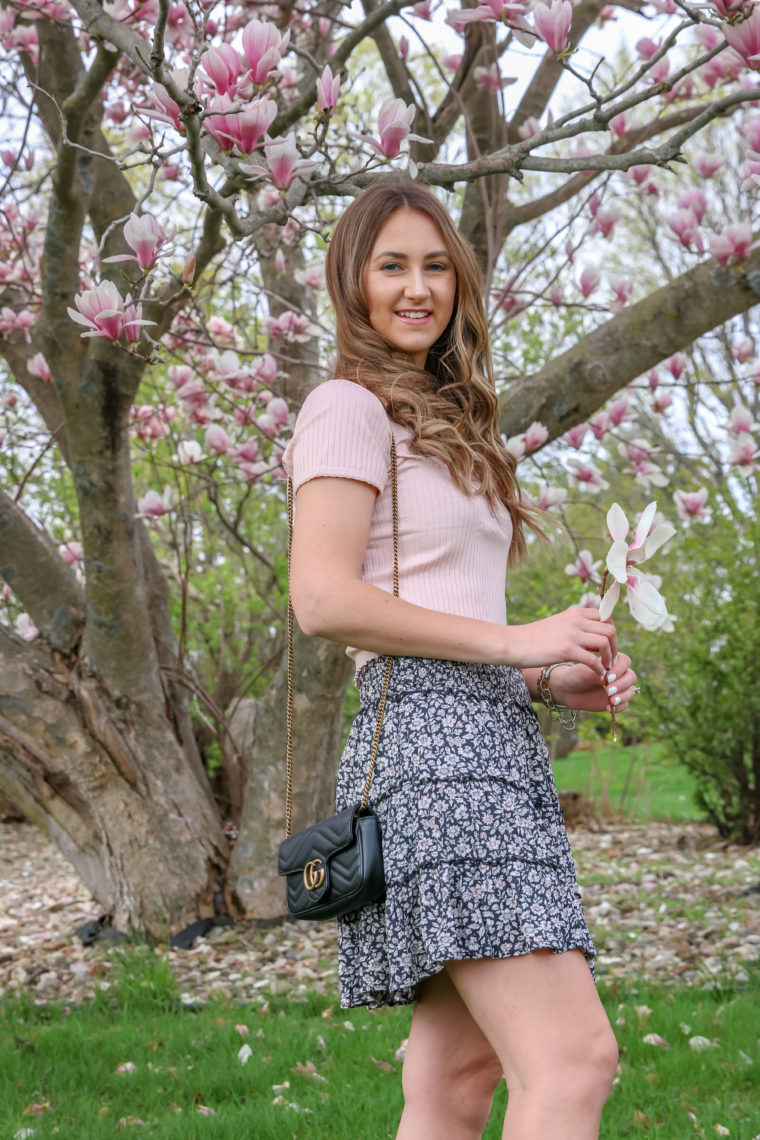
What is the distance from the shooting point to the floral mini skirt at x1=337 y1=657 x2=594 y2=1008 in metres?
1.36

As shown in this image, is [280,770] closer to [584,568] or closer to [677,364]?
[584,568]

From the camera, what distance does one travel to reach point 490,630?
56.7 inches

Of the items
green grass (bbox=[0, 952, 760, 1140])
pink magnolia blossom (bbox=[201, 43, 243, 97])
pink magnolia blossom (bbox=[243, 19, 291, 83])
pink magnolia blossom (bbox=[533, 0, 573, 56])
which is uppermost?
pink magnolia blossom (bbox=[533, 0, 573, 56])

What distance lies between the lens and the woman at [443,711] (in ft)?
4.42

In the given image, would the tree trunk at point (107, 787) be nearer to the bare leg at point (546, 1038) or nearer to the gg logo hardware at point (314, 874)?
the gg logo hardware at point (314, 874)

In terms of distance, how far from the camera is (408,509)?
1.56 meters

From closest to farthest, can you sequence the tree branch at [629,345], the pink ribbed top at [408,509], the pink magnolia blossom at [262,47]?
the pink ribbed top at [408,509]
the pink magnolia blossom at [262,47]
the tree branch at [629,345]

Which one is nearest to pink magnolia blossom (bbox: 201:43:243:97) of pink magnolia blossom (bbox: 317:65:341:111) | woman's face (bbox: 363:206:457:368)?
pink magnolia blossom (bbox: 317:65:341:111)

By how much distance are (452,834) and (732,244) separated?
2199mm

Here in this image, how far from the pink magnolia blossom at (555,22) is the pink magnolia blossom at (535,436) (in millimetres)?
1565

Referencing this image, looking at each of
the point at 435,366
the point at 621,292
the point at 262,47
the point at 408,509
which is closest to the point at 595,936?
the point at 621,292

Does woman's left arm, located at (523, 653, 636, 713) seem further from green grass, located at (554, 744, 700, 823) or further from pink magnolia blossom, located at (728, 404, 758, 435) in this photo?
green grass, located at (554, 744, 700, 823)

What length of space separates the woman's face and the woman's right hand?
0.55 meters

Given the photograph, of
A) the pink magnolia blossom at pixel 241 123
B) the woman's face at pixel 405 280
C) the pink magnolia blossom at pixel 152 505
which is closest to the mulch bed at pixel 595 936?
the pink magnolia blossom at pixel 152 505
